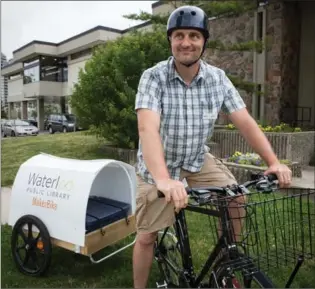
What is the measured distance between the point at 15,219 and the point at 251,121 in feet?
7.34

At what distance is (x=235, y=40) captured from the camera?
39.1ft

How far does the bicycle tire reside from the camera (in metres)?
1.79

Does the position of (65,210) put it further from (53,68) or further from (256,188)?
(53,68)

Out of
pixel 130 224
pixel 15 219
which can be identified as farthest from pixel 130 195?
pixel 15 219

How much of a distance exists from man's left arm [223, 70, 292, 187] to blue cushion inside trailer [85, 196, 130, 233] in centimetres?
144

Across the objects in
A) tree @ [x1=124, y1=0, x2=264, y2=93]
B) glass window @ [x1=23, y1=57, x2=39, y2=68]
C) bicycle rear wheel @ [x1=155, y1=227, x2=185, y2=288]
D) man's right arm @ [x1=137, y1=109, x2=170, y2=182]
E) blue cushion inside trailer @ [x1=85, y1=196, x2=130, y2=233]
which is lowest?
bicycle rear wheel @ [x1=155, y1=227, x2=185, y2=288]

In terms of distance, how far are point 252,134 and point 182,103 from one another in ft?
1.46

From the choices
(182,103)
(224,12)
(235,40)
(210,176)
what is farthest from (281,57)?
(182,103)

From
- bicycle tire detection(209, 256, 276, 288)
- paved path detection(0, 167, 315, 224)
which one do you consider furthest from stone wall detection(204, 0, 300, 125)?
bicycle tire detection(209, 256, 276, 288)

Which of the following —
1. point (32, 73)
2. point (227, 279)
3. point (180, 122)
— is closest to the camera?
point (227, 279)

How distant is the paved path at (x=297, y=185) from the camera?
5.25 m

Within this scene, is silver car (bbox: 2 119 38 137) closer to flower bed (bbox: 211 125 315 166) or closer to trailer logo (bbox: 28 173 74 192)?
flower bed (bbox: 211 125 315 166)

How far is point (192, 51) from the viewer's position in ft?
7.06

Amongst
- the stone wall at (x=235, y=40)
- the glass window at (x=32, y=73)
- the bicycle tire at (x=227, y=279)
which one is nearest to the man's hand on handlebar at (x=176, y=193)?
the bicycle tire at (x=227, y=279)
